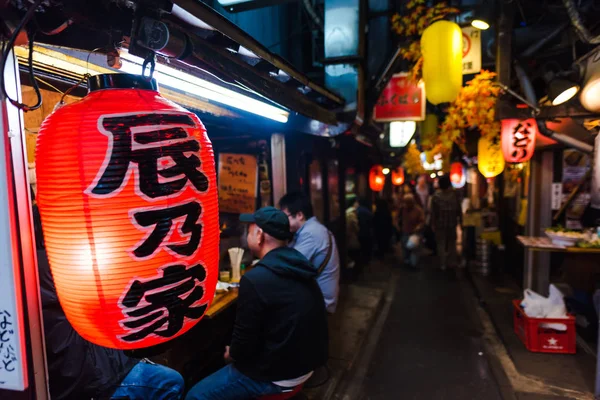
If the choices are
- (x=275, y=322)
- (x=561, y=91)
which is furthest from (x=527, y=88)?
(x=275, y=322)

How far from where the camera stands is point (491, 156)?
915cm

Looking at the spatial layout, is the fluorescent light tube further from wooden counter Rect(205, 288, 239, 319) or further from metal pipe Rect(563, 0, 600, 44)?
metal pipe Rect(563, 0, 600, 44)

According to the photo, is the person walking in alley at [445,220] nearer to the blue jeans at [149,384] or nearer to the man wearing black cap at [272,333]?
the man wearing black cap at [272,333]

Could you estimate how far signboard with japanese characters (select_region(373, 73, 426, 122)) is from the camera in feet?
31.4

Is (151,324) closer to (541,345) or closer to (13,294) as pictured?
(13,294)

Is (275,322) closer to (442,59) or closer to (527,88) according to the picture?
(442,59)

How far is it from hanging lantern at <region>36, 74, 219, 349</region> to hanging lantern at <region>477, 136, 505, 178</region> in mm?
9030

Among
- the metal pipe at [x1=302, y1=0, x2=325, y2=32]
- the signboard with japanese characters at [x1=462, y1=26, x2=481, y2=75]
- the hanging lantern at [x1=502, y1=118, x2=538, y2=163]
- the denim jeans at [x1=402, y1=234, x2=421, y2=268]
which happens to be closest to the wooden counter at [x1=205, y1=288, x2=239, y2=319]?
the hanging lantern at [x1=502, y1=118, x2=538, y2=163]

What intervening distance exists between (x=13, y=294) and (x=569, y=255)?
8.67m

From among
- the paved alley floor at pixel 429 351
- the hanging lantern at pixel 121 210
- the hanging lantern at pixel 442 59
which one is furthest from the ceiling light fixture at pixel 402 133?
the hanging lantern at pixel 121 210

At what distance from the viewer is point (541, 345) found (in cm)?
636

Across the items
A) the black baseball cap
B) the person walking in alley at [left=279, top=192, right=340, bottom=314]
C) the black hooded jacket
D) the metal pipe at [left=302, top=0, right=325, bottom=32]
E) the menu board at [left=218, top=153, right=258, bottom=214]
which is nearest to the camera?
the black hooded jacket

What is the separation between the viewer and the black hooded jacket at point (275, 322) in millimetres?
3402

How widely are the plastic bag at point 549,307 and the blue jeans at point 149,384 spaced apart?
6114mm
